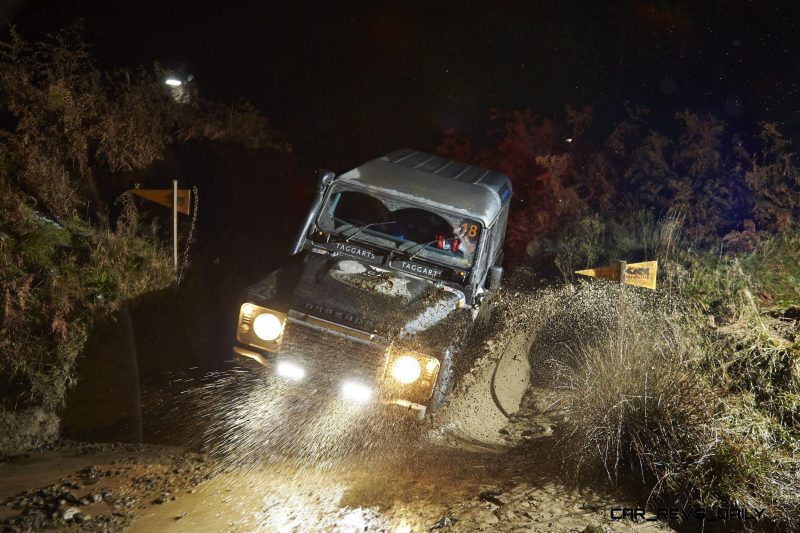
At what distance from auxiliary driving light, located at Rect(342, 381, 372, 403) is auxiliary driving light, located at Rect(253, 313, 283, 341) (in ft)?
2.27

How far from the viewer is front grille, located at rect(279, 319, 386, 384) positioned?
14.6 feet

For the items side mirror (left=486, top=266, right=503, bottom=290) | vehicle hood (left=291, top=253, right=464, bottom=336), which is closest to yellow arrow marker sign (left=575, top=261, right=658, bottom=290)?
side mirror (left=486, top=266, right=503, bottom=290)

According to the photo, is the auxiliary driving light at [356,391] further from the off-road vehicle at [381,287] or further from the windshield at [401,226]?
the windshield at [401,226]

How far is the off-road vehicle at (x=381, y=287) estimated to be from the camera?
177 inches

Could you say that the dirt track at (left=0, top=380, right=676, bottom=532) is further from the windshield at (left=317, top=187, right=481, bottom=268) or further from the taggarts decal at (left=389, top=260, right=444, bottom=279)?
the windshield at (left=317, top=187, right=481, bottom=268)

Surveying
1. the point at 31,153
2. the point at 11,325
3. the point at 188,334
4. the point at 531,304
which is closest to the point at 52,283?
the point at 11,325

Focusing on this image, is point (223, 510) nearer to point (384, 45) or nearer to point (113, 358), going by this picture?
point (113, 358)

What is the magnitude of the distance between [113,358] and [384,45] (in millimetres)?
13011

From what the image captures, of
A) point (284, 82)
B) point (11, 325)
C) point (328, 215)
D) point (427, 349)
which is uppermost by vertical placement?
point (284, 82)

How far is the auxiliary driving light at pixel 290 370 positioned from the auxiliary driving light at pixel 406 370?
0.71m

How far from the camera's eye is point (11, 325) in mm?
5414

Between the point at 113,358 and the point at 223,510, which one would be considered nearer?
the point at 223,510

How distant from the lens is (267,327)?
4.67 meters

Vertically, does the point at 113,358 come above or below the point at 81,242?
below
